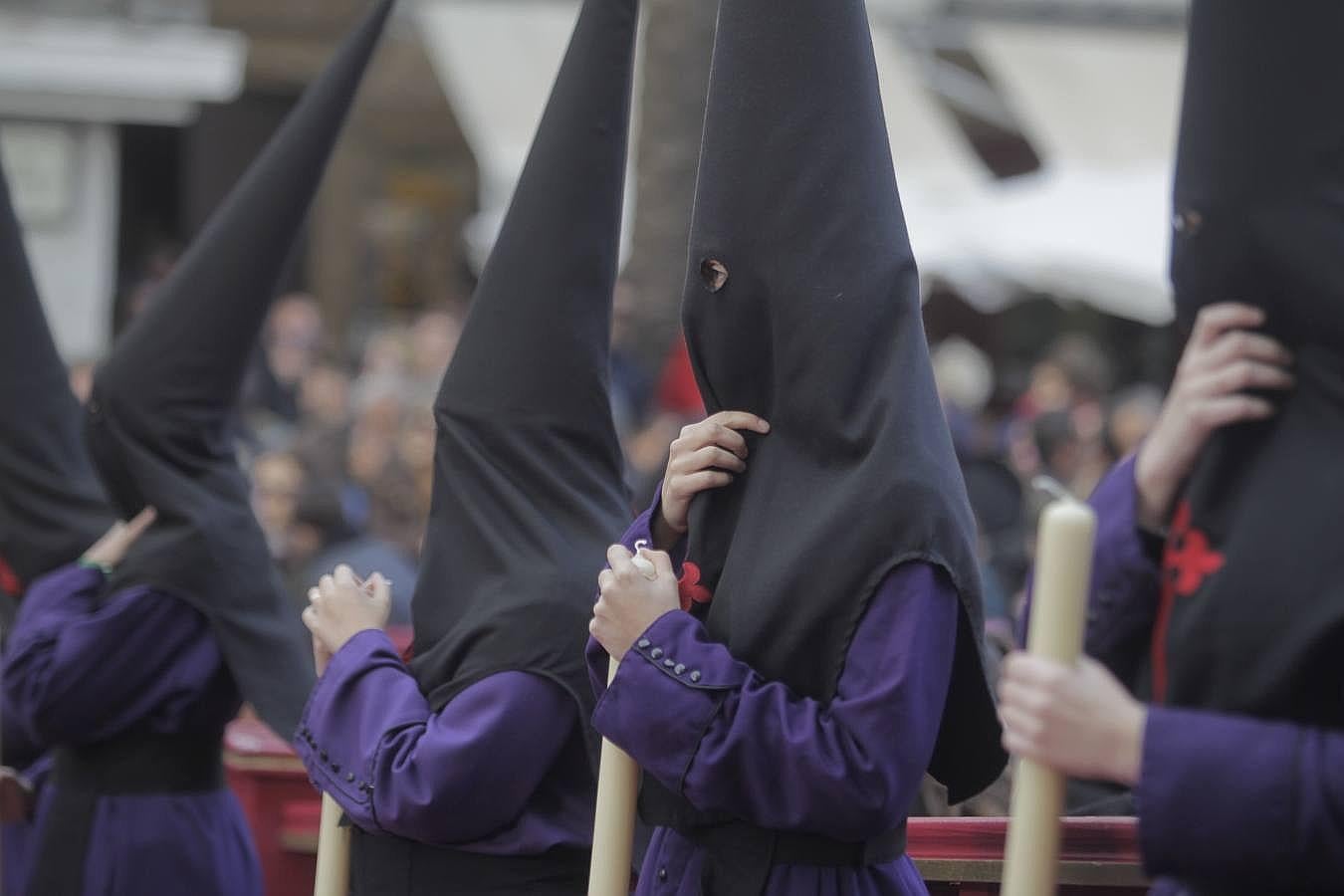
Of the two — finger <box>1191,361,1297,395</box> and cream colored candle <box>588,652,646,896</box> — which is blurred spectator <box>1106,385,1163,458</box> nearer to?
cream colored candle <box>588,652,646,896</box>

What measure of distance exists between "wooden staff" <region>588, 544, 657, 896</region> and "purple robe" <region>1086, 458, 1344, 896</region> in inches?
34.2

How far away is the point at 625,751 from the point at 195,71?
11.5m

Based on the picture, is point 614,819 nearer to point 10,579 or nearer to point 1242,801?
point 1242,801

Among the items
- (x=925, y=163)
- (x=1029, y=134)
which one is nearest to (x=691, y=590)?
(x=925, y=163)

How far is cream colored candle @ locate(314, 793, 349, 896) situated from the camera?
136 inches

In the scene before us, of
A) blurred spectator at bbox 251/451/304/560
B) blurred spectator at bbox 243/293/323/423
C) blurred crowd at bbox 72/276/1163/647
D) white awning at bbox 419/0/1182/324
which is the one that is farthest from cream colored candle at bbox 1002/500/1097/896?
white awning at bbox 419/0/1182/324

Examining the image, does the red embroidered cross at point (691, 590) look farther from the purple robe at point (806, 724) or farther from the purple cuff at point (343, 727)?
the purple cuff at point (343, 727)

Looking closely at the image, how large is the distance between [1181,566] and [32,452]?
360 cm

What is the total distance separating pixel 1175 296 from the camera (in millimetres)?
2500

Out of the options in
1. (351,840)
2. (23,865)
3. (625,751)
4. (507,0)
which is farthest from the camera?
(507,0)

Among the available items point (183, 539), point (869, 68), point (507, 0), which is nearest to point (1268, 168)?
point (869, 68)

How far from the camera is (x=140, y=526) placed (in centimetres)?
450

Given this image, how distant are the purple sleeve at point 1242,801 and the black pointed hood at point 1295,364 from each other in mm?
102

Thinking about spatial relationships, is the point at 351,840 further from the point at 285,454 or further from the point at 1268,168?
the point at 285,454
